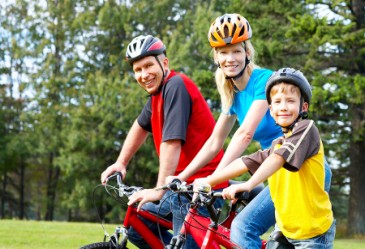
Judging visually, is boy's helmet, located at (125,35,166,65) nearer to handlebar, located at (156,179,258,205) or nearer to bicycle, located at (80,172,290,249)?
bicycle, located at (80,172,290,249)

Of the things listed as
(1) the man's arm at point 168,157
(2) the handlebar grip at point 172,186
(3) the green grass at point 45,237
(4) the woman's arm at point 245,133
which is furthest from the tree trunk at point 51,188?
(2) the handlebar grip at point 172,186

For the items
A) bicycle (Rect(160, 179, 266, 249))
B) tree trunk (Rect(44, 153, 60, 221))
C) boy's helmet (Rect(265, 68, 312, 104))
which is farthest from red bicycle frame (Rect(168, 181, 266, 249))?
tree trunk (Rect(44, 153, 60, 221))

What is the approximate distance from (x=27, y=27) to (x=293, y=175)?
35813 mm

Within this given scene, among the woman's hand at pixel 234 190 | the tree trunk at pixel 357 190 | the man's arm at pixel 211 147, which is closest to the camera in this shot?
the woman's hand at pixel 234 190

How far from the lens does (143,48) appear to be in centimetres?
478

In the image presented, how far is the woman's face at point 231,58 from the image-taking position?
15.1ft

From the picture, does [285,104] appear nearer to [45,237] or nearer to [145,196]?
[145,196]

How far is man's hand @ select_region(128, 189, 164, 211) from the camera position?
4.45 m

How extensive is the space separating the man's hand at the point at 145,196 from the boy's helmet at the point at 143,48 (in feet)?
3.08

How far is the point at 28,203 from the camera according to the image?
134 feet

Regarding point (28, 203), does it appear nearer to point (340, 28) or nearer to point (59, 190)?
point (59, 190)

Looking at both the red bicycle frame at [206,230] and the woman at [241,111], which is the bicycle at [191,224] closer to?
the red bicycle frame at [206,230]

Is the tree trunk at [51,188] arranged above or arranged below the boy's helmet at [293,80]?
below

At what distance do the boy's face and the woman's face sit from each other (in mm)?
823
